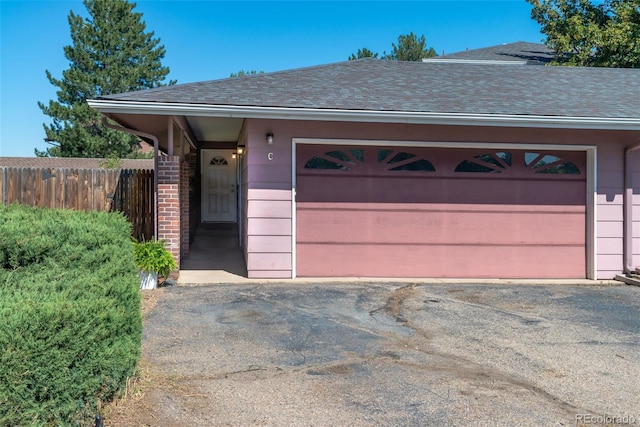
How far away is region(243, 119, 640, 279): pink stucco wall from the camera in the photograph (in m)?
8.25

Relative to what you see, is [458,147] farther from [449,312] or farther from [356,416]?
[356,416]

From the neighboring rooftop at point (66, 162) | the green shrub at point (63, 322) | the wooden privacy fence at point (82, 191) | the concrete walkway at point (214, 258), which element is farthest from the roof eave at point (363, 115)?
the neighboring rooftop at point (66, 162)

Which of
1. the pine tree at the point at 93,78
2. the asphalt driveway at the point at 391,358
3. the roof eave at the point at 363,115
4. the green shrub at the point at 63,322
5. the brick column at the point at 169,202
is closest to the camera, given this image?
the green shrub at the point at 63,322

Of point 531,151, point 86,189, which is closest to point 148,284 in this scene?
point 86,189

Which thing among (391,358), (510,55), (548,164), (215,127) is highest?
(510,55)

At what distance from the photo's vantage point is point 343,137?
8.39 meters

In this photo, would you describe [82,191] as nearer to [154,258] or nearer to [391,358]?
[154,258]

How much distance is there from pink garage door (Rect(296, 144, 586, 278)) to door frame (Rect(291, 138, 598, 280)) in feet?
0.29

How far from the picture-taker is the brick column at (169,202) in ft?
26.1

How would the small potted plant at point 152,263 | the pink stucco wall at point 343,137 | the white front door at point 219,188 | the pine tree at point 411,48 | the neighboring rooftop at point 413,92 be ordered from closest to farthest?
the small potted plant at point 152,263 < the neighboring rooftop at point 413,92 < the pink stucco wall at point 343,137 < the white front door at point 219,188 < the pine tree at point 411,48

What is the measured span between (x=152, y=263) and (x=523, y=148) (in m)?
6.37

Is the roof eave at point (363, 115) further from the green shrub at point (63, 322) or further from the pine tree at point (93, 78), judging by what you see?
the pine tree at point (93, 78)

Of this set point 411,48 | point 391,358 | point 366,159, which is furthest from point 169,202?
point 411,48

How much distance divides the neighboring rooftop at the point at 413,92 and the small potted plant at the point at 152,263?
2.06 meters
